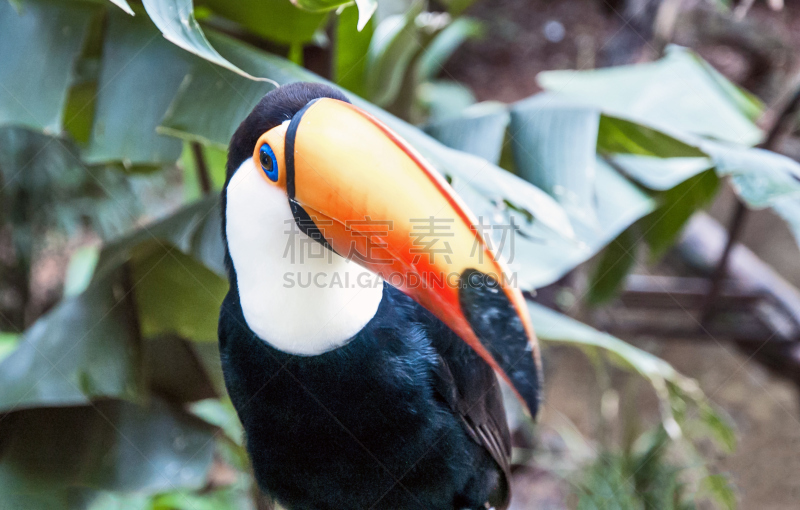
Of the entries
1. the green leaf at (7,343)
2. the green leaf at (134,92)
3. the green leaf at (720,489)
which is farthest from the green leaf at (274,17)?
the green leaf at (720,489)

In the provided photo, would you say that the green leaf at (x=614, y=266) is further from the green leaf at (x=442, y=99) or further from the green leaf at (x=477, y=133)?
the green leaf at (x=442, y=99)

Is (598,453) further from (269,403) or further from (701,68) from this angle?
(269,403)

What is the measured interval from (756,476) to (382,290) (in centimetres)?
308

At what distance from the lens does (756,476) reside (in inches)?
120

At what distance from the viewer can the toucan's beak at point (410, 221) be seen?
1.67ft

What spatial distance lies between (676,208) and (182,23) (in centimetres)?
123

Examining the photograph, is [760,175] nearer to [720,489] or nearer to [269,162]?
[269,162]

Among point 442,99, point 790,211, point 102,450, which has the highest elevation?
point 790,211

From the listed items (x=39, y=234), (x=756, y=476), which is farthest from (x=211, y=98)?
(x=756, y=476)

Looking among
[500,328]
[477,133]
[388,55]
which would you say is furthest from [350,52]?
[500,328]

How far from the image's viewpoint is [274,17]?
110cm

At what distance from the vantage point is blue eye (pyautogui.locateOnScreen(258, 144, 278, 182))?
574 millimetres

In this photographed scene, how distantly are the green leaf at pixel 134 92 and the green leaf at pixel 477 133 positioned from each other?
53 centimetres

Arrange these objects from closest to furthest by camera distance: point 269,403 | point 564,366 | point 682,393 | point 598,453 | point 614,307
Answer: point 269,403, point 682,393, point 598,453, point 614,307, point 564,366
